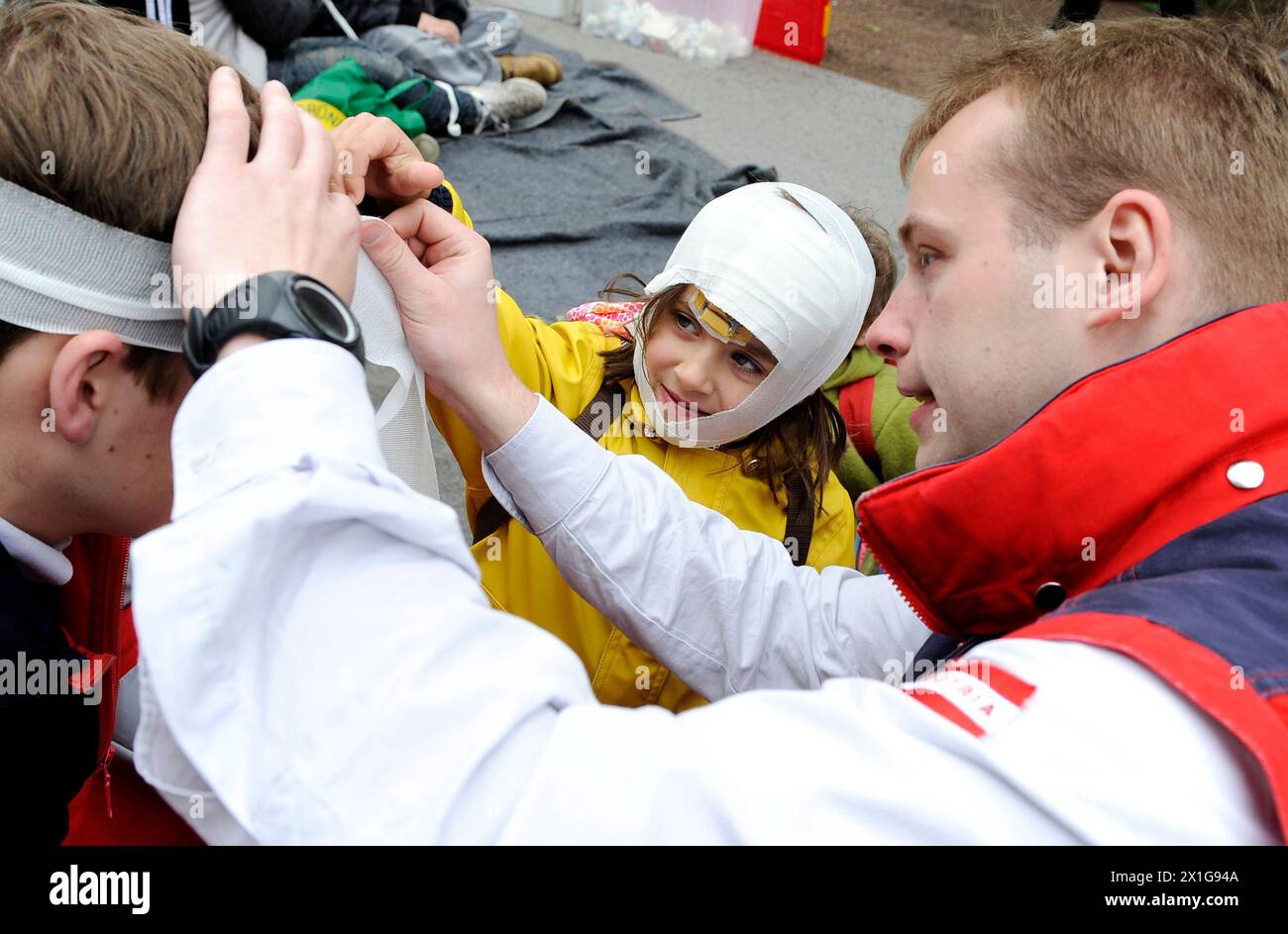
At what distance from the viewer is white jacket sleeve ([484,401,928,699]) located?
140 cm

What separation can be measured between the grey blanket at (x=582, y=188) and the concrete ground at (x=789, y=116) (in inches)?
11.0

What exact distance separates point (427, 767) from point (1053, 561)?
717 mm

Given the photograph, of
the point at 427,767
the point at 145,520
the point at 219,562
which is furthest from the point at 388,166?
the point at 427,767

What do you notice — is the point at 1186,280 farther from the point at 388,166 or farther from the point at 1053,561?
the point at 388,166

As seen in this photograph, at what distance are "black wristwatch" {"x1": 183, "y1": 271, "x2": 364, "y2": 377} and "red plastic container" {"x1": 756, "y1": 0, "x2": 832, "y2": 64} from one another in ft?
18.8

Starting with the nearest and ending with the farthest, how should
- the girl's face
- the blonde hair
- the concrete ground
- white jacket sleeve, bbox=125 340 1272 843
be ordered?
white jacket sleeve, bbox=125 340 1272 843
the blonde hair
the girl's face
the concrete ground

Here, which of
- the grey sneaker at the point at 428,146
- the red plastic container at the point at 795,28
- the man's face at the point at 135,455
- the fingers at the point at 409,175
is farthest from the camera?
the red plastic container at the point at 795,28

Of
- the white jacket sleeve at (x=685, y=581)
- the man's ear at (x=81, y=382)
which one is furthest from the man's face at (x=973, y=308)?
the man's ear at (x=81, y=382)

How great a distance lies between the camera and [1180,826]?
29.2 inches

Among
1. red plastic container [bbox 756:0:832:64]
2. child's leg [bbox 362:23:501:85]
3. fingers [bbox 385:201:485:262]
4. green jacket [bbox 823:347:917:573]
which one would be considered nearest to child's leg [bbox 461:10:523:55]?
child's leg [bbox 362:23:501:85]

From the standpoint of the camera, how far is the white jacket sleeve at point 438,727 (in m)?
0.72

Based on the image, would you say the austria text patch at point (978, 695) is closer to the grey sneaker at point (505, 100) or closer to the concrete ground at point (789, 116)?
the concrete ground at point (789, 116)

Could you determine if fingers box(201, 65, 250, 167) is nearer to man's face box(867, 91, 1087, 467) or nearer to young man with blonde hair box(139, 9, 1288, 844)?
young man with blonde hair box(139, 9, 1288, 844)

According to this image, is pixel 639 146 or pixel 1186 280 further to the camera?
pixel 639 146
